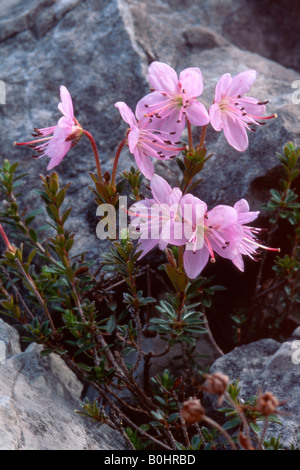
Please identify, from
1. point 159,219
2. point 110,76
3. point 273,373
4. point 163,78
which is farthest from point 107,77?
point 273,373

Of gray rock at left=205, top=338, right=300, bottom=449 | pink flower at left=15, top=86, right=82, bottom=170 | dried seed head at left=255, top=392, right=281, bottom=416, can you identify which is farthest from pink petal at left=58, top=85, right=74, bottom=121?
gray rock at left=205, top=338, right=300, bottom=449

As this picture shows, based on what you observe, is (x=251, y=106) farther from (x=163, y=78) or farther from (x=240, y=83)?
(x=163, y=78)

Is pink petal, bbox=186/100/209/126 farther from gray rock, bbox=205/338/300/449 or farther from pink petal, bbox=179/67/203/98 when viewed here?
gray rock, bbox=205/338/300/449

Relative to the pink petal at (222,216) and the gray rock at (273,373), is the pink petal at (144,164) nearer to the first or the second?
the pink petal at (222,216)

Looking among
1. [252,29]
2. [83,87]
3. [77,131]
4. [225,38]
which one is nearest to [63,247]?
[77,131]

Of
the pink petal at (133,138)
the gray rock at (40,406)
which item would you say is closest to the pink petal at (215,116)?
the pink petal at (133,138)

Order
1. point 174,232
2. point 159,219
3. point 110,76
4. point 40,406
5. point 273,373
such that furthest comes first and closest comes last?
1. point 110,76
2. point 273,373
3. point 40,406
4. point 159,219
5. point 174,232
